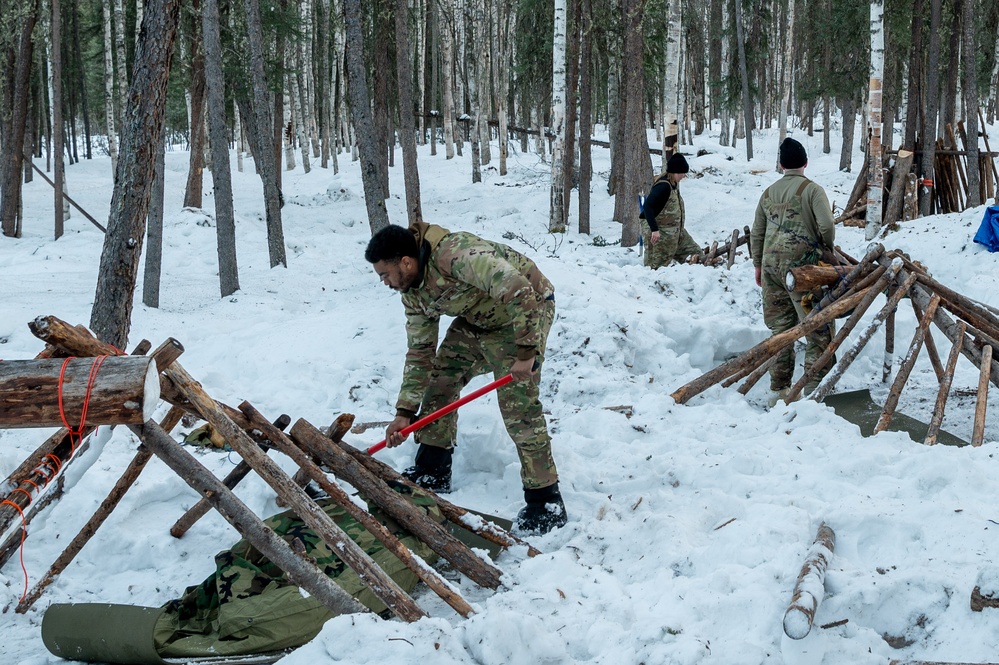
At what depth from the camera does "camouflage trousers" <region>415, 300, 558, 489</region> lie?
4.23 meters

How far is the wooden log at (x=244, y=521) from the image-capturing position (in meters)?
3.20

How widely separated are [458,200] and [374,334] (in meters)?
12.2

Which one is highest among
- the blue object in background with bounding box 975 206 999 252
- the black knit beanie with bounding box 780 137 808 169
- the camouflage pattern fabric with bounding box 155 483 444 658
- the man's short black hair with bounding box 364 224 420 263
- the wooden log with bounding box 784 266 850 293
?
the black knit beanie with bounding box 780 137 808 169

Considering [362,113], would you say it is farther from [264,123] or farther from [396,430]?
[396,430]

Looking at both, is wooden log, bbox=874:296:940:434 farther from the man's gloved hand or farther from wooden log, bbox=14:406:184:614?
wooden log, bbox=14:406:184:614

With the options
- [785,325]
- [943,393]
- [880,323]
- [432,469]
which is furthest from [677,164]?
[432,469]

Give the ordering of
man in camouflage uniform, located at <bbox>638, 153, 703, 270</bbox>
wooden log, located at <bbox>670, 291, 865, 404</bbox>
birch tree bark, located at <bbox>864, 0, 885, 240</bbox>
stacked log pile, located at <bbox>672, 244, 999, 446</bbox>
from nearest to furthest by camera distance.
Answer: stacked log pile, located at <bbox>672, 244, 999, 446</bbox> → wooden log, located at <bbox>670, 291, 865, 404</bbox> → man in camouflage uniform, located at <bbox>638, 153, 703, 270</bbox> → birch tree bark, located at <bbox>864, 0, 885, 240</bbox>

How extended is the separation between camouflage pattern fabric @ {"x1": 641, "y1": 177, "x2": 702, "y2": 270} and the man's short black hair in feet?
19.5

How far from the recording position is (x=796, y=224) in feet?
20.3

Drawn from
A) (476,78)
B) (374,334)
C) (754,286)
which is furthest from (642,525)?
(476,78)

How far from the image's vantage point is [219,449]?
17.5 ft

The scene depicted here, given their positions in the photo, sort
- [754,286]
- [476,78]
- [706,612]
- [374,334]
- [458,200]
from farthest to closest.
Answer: [476,78] → [458,200] → [754,286] → [374,334] → [706,612]

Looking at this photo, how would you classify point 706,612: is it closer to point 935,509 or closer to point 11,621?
point 935,509

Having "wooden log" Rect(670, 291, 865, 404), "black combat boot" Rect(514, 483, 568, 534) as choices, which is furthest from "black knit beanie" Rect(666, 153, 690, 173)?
"black combat boot" Rect(514, 483, 568, 534)
